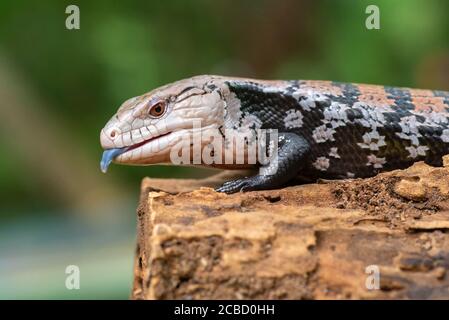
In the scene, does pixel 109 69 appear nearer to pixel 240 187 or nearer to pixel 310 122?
pixel 310 122

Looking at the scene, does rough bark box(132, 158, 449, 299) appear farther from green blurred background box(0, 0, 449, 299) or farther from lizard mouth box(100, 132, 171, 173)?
green blurred background box(0, 0, 449, 299)

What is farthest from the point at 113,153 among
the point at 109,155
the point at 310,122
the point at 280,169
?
the point at 310,122

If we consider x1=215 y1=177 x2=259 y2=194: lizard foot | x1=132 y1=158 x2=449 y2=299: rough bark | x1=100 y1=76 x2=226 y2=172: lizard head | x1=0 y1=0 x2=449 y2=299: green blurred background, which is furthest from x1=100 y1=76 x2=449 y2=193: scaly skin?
x1=0 y1=0 x2=449 y2=299: green blurred background

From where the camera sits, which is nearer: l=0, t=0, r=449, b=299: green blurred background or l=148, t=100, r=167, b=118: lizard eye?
l=148, t=100, r=167, b=118: lizard eye

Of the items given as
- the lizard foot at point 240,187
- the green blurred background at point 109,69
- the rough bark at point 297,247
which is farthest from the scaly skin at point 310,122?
the green blurred background at point 109,69

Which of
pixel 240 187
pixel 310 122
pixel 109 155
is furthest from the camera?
pixel 310 122

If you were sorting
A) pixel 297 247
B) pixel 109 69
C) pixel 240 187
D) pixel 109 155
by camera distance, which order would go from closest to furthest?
pixel 297 247 < pixel 240 187 < pixel 109 155 < pixel 109 69

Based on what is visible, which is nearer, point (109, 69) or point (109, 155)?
point (109, 155)
